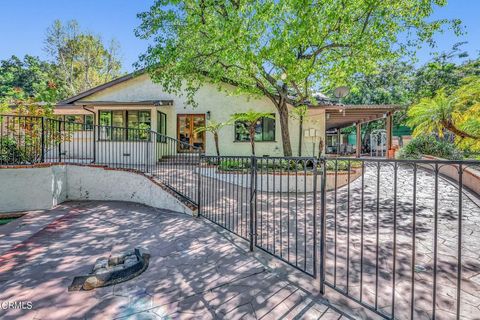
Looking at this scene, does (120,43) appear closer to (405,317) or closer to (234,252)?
(234,252)

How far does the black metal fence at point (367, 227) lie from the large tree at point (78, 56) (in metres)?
22.1

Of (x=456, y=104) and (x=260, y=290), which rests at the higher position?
(x=456, y=104)

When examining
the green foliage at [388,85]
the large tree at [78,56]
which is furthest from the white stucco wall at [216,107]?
the large tree at [78,56]

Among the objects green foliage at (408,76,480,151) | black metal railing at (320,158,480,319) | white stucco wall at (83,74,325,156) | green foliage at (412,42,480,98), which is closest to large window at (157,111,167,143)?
white stucco wall at (83,74,325,156)

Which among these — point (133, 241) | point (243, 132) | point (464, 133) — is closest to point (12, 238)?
point (133, 241)

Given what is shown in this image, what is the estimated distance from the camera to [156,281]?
3242mm

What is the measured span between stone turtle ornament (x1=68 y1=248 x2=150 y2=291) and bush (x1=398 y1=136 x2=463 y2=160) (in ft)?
45.3

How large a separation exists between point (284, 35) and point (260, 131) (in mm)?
5933

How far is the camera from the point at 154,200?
7.53 metres

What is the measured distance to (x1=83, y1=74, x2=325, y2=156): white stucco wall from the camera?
1316cm

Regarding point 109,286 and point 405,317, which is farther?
point 109,286

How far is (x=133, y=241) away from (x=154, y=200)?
290cm

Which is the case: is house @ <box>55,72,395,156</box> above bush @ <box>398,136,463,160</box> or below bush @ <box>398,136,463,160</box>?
above

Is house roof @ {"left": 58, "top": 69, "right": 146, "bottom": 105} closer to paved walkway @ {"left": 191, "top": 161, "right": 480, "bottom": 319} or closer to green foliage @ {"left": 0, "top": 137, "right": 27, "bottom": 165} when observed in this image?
green foliage @ {"left": 0, "top": 137, "right": 27, "bottom": 165}
